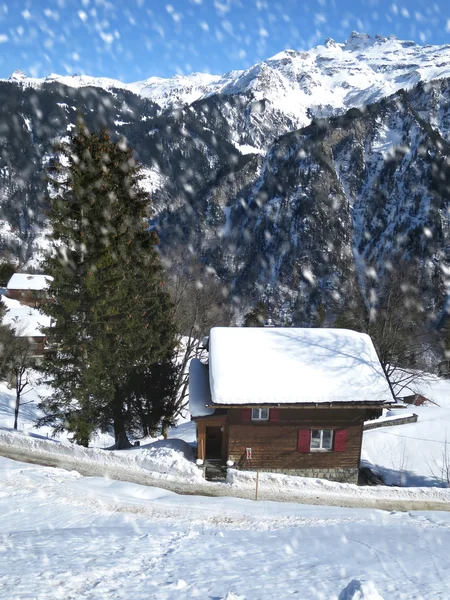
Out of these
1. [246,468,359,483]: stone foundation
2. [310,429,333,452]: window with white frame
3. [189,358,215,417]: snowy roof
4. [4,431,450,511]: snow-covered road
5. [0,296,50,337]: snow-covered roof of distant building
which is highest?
[0,296,50,337]: snow-covered roof of distant building

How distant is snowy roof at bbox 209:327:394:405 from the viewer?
61.5 ft

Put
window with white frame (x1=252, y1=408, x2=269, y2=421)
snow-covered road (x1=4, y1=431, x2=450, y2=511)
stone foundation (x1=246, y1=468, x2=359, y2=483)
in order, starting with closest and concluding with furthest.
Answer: snow-covered road (x1=4, y1=431, x2=450, y2=511), window with white frame (x1=252, y1=408, x2=269, y2=421), stone foundation (x1=246, y1=468, x2=359, y2=483)

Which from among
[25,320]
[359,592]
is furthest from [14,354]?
[359,592]

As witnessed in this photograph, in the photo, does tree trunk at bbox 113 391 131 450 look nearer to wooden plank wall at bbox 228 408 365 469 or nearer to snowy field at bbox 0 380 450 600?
snowy field at bbox 0 380 450 600

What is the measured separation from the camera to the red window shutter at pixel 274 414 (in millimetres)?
19312

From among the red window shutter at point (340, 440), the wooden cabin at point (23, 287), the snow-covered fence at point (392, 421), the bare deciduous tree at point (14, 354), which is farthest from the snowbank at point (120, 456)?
the wooden cabin at point (23, 287)

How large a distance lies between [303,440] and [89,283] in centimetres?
1196

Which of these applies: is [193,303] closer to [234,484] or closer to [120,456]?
[120,456]

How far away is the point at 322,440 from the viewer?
64.8 feet

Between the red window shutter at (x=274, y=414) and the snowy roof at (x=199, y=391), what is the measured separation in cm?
264

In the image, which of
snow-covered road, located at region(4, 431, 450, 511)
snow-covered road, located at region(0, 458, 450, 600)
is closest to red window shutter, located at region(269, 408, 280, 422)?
snow-covered road, located at region(4, 431, 450, 511)

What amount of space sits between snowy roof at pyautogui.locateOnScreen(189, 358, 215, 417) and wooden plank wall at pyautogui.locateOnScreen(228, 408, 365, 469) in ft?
4.38

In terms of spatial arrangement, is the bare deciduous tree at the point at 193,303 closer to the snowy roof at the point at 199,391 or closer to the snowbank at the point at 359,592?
the snowy roof at the point at 199,391

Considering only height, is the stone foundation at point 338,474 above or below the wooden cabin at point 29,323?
below
